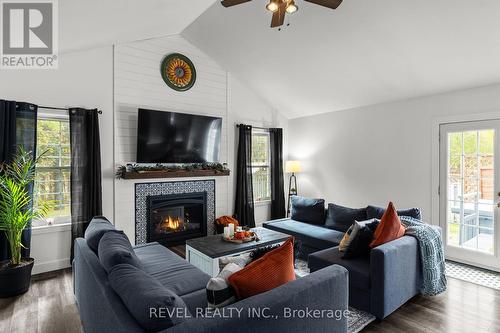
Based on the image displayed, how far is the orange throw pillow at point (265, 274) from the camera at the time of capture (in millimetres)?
1528

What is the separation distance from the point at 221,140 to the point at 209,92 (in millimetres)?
893

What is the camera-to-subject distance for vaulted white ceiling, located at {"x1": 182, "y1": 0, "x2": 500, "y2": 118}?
305 centimetres

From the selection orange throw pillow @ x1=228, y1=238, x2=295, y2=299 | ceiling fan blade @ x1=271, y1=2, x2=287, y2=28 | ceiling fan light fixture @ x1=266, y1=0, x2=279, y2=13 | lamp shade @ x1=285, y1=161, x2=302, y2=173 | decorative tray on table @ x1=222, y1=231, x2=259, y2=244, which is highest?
ceiling fan blade @ x1=271, y1=2, x2=287, y2=28

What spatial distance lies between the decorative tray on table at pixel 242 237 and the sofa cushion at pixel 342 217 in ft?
4.31

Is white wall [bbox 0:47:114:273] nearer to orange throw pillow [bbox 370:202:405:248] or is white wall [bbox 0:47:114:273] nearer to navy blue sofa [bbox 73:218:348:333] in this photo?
navy blue sofa [bbox 73:218:348:333]

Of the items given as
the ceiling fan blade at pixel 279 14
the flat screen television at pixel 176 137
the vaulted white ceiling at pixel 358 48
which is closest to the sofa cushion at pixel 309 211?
the flat screen television at pixel 176 137

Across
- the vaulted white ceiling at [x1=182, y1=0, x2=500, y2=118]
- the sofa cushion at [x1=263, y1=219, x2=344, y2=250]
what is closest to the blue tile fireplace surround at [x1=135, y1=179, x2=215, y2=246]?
the sofa cushion at [x1=263, y1=219, x2=344, y2=250]

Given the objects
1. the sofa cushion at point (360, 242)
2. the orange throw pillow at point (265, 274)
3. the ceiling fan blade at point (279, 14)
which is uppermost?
the ceiling fan blade at point (279, 14)

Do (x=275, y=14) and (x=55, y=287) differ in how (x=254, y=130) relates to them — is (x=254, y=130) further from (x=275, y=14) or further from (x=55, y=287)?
(x=55, y=287)

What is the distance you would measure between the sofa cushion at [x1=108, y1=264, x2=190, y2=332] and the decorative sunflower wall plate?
148 inches

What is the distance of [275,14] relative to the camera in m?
2.65

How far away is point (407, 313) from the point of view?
8.55 feet

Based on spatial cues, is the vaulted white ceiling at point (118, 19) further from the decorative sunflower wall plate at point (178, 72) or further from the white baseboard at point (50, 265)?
the white baseboard at point (50, 265)

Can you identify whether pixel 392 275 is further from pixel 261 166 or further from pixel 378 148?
pixel 261 166
